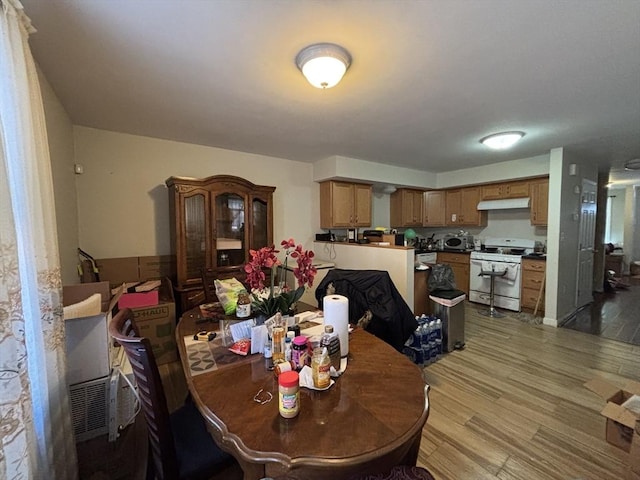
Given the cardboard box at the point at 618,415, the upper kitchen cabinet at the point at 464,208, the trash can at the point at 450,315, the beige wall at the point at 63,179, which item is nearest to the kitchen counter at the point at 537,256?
the upper kitchen cabinet at the point at 464,208

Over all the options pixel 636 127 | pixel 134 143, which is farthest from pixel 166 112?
pixel 636 127

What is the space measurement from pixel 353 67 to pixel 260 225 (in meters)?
2.30

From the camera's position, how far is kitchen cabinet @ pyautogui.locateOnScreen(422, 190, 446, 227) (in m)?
5.55

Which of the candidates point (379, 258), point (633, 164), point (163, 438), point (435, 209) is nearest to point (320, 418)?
point (163, 438)

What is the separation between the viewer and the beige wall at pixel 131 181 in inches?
113

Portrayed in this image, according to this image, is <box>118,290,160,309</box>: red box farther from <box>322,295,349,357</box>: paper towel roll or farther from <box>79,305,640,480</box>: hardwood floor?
<box>322,295,349,357</box>: paper towel roll

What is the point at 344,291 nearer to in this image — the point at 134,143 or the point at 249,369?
the point at 249,369

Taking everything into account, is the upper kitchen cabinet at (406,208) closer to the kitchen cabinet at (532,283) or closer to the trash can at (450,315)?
the kitchen cabinet at (532,283)

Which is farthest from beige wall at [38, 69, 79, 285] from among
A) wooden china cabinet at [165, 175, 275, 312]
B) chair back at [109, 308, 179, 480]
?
chair back at [109, 308, 179, 480]

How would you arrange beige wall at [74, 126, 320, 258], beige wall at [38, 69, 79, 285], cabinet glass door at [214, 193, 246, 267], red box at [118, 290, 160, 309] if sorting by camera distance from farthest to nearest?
1. cabinet glass door at [214, 193, 246, 267]
2. beige wall at [74, 126, 320, 258]
3. red box at [118, 290, 160, 309]
4. beige wall at [38, 69, 79, 285]

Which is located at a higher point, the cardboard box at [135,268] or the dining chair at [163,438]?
the cardboard box at [135,268]

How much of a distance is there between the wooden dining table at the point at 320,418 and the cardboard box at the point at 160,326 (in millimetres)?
1580

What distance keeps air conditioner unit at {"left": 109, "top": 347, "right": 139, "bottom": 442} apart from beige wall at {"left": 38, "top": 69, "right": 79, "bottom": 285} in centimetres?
96

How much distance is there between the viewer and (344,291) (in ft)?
7.57
